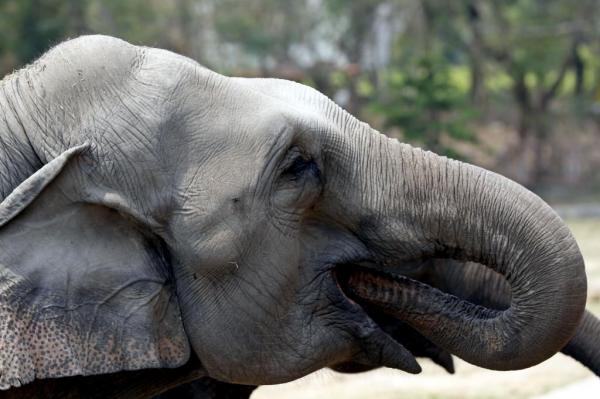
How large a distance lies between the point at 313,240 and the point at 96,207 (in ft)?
2.33

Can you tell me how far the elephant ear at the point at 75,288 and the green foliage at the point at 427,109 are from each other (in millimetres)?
8709

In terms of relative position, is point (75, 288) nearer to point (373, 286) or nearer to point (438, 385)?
point (373, 286)

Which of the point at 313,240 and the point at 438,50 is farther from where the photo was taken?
the point at 438,50

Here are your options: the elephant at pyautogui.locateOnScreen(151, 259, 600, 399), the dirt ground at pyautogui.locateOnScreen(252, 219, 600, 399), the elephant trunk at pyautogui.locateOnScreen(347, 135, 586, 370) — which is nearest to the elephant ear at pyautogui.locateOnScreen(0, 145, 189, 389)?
the elephant trunk at pyautogui.locateOnScreen(347, 135, 586, 370)

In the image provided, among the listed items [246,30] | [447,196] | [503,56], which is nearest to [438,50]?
[503,56]

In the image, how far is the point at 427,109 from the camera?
13.7m

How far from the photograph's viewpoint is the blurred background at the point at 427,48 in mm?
25078

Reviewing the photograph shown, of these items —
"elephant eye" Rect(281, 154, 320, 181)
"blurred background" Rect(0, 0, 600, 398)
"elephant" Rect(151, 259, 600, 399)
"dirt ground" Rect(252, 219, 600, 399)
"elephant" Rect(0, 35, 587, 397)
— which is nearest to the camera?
"elephant" Rect(0, 35, 587, 397)

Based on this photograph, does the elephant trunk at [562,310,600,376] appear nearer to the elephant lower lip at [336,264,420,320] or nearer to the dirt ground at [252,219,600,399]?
the elephant lower lip at [336,264,420,320]

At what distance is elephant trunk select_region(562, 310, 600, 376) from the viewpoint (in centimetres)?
457

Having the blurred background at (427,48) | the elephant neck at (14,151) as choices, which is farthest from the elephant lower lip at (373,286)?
the blurred background at (427,48)

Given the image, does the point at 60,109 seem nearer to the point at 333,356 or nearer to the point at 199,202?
A: the point at 199,202

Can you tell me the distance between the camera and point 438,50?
29547 mm

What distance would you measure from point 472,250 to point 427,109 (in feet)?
33.6
